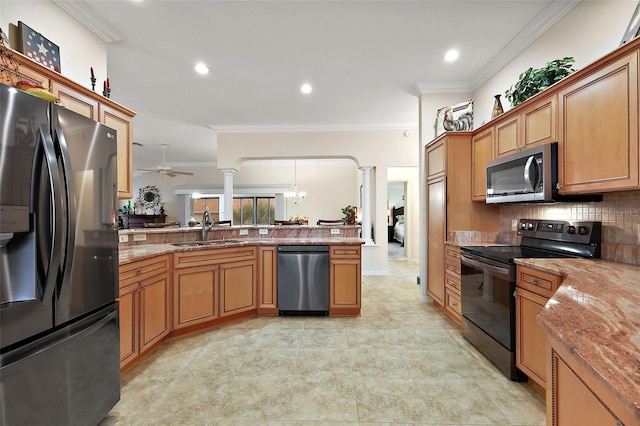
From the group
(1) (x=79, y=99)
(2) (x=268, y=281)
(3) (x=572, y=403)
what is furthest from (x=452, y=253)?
(1) (x=79, y=99)

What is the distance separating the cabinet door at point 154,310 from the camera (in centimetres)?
217

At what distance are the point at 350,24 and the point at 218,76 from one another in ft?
5.78

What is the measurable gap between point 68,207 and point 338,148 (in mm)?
4400

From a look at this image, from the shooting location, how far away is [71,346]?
1277 mm

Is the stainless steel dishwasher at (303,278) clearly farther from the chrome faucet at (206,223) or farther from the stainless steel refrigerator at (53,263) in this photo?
the stainless steel refrigerator at (53,263)

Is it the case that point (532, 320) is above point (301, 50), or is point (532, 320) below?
below

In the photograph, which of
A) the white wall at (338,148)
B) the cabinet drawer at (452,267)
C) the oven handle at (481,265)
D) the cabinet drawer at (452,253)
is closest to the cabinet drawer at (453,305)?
the cabinet drawer at (452,267)

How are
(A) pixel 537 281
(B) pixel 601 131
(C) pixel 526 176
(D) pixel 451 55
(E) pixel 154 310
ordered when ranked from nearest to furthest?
(B) pixel 601 131 < (A) pixel 537 281 < (C) pixel 526 176 < (E) pixel 154 310 < (D) pixel 451 55

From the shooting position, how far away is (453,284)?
9.41 ft

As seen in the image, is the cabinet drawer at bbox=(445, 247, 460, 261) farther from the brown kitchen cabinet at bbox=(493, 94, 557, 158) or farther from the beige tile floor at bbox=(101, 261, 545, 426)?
the brown kitchen cabinet at bbox=(493, 94, 557, 158)

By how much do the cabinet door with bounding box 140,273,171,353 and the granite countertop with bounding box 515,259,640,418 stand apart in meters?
2.54

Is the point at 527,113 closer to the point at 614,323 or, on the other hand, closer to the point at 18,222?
the point at 614,323

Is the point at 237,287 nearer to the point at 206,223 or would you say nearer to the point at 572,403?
the point at 206,223

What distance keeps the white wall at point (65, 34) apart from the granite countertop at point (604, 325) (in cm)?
308
